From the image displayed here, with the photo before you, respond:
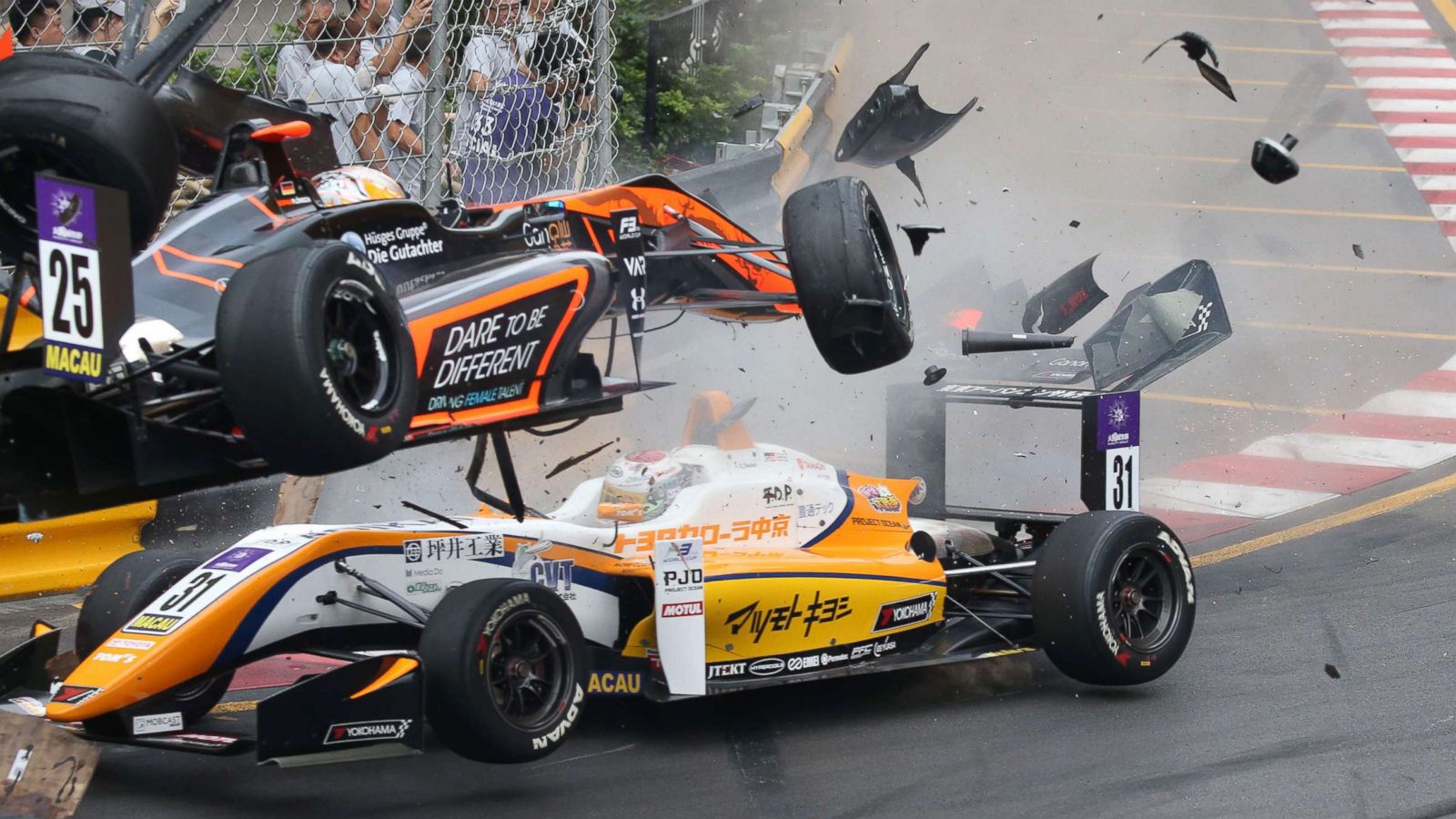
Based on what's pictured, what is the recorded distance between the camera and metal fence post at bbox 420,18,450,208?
8203 mm

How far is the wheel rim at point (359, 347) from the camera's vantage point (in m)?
4.43

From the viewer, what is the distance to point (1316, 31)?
62.1 ft

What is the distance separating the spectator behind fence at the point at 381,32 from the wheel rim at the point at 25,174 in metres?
3.48

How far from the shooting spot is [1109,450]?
22.8 ft

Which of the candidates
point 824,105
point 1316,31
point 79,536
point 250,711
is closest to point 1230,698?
point 250,711

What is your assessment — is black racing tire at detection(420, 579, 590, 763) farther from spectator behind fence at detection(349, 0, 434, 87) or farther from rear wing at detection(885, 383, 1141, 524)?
spectator behind fence at detection(349, 0, 434, 87)

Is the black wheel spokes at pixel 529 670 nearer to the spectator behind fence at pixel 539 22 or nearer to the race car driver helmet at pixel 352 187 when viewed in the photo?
the race car driver helmet at pixel 352 187

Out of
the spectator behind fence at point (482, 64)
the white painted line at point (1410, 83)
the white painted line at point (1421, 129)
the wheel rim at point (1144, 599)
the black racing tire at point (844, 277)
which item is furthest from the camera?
the white painted line at point (1410, 83)

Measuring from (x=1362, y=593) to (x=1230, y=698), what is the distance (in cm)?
165

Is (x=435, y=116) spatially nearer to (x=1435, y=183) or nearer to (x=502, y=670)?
(x=502, y=670)

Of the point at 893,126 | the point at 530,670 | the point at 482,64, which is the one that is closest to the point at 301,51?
the point at 482,64

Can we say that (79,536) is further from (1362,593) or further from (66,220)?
(1362,593)

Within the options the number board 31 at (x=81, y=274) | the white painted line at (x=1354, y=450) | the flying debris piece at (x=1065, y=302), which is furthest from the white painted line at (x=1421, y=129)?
the number board 31 at (x=81, y=274)

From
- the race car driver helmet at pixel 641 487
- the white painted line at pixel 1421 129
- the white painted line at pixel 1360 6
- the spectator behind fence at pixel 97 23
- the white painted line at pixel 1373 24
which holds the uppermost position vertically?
the white painted line at pixel 1360 6
